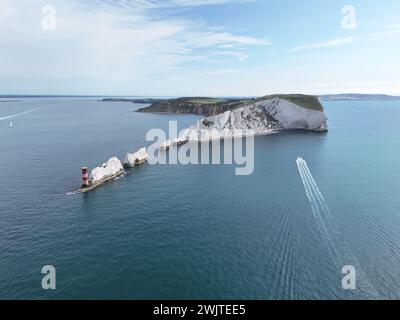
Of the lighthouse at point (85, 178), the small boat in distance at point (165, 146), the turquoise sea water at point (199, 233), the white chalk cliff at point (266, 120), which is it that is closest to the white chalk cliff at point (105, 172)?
the lighthouse at point (85, 178)

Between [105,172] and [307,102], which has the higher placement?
[307,102]

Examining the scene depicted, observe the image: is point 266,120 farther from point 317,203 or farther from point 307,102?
point 317,203

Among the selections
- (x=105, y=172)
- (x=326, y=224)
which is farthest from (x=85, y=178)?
(x=326, y=224)

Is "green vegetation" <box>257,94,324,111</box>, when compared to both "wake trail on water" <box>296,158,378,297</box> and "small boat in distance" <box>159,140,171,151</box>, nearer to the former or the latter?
"small boat in distance" <box>159,140,171,151</box>

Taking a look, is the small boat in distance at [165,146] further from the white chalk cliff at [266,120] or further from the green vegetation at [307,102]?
the green vegetation at [307,102]

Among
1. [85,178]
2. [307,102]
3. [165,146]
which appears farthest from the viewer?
[307,102]

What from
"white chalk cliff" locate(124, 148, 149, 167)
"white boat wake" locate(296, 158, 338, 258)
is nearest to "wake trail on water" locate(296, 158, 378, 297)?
"white boat wake" locate(296, 158, 338, 258)

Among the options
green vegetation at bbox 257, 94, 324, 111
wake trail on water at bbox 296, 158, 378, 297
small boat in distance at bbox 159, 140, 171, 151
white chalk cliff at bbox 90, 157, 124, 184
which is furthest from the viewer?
green vegetation at bbox 257, 94, 324, 111
